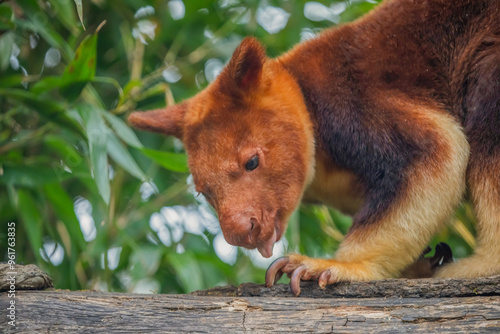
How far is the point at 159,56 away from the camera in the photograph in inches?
190

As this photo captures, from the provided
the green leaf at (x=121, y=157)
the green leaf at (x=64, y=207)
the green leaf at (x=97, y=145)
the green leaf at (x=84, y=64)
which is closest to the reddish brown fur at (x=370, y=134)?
the green leaf at (x=121, y=157)

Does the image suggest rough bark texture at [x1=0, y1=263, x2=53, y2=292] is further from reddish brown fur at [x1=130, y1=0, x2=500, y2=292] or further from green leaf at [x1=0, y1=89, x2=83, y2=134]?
green leaf at [x1=0, y1=89, x2=83, y2=134]

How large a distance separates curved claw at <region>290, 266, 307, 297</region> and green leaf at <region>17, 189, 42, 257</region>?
1821mm

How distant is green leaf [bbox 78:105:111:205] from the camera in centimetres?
321

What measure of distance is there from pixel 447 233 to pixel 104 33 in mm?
3054

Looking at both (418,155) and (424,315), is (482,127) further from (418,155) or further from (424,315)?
(424,315)

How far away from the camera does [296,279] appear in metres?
2.48

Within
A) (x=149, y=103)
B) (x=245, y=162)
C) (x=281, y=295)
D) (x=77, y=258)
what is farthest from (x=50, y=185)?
(x=281, y=295)

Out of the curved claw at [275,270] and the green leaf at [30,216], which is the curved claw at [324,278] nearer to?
the curved claw at [275,270]

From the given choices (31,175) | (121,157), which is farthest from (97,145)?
(31,175)

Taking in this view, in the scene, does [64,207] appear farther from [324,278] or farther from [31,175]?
[324,278]

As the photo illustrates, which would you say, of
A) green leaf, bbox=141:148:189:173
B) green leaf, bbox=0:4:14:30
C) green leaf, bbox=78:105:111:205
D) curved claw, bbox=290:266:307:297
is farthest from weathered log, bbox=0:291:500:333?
green leaf, bbox=0:4:14:30

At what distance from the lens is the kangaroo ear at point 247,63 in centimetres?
281

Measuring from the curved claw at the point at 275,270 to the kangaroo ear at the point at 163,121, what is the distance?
1.00 m
